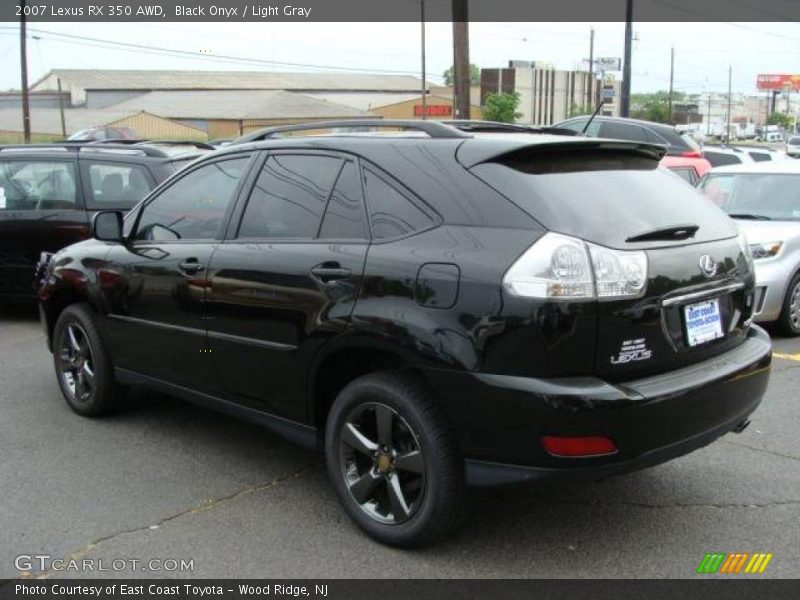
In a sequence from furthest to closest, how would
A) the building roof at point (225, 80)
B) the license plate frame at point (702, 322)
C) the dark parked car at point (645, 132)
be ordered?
the building roof at point (225, 80), the dark parked car at point (645, 132), the license plate frame at point (702, 322)

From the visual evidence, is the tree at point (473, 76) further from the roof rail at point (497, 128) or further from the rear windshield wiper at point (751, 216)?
the roof rail at point (497, 128)

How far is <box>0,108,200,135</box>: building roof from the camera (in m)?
81.6

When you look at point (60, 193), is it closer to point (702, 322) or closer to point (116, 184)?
point (116, 184)

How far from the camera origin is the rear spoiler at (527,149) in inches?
136

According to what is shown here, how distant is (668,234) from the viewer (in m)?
3.50

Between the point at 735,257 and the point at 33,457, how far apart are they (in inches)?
148

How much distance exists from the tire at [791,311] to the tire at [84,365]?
5649 millimetres

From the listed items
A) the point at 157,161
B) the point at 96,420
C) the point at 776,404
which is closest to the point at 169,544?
the point at 96,420

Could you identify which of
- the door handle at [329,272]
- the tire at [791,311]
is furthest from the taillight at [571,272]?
the tire at [791,311]

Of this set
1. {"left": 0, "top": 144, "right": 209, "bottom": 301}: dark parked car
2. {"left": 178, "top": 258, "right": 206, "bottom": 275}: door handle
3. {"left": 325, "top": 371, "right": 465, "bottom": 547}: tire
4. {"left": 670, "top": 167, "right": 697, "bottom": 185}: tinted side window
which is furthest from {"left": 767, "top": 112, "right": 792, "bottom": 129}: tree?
{"left": 325, "top": 371, "right": 465, "bottom": 547}: tire

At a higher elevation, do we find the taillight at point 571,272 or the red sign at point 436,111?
the red sign at point 436,111

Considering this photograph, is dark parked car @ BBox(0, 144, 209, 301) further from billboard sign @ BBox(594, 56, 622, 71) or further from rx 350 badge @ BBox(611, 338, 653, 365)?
billboard sign @ BBox(594, 56, 622, 71)

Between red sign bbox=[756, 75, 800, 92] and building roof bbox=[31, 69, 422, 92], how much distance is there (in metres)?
50.9

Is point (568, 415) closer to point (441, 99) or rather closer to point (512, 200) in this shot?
point (512, 200)
